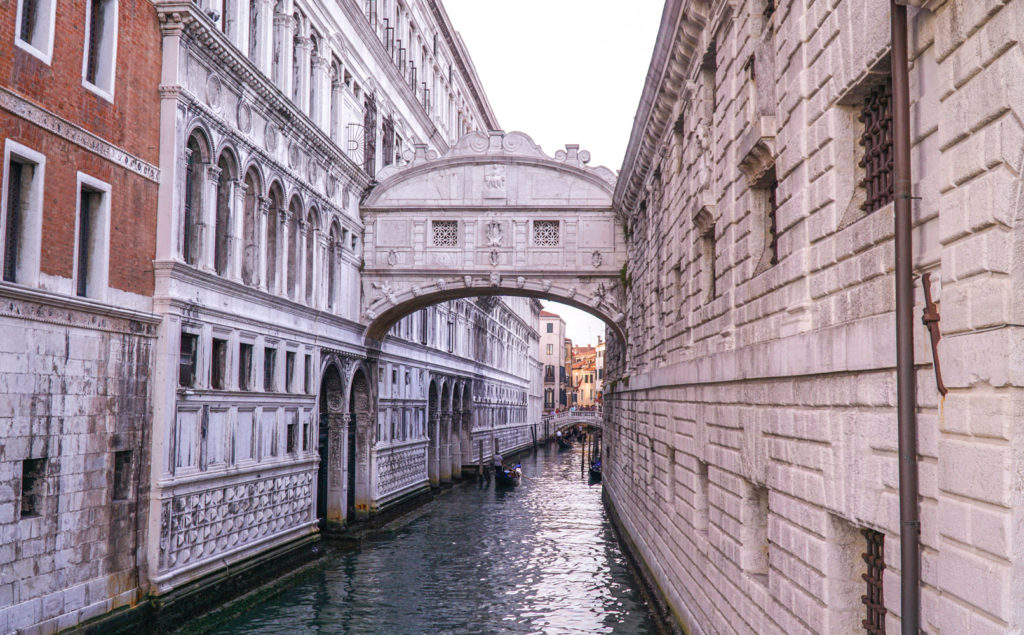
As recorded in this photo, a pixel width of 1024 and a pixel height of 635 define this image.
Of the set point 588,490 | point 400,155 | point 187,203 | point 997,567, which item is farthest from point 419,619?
point 588,490

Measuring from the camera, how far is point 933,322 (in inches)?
192

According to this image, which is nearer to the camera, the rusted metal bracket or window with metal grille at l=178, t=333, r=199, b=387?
the rusted metal bracket

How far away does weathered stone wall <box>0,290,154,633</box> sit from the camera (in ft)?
33.8

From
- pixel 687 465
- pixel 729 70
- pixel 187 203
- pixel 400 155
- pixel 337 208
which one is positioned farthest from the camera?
pixel 400 155

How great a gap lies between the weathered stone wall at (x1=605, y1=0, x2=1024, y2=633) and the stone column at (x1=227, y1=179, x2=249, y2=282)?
7060 millimetres

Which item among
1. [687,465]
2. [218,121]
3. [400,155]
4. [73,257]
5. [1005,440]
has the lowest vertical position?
[687,465]

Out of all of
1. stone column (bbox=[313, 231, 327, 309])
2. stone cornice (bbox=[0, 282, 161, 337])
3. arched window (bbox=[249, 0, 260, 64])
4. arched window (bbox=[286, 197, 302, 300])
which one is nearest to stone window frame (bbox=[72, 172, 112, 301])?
stone cornice (bbox=[0, 282, 161, 337])

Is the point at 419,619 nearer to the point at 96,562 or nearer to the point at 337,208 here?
the point at 96,562

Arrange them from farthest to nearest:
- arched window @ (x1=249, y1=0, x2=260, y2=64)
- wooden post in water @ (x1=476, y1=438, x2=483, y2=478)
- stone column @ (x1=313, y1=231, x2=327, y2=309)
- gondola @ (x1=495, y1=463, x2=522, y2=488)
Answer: wooden post in water @ (x1=476, y1=438, x2=483, y2=478) → gondola @ (x1=495, y1=463, x2=522, y2=488) → stone column @ (x1=313, y1=231, x2=327, y2=309) → arched window @ (x1=249, y1=0, x2=260, y2=64)

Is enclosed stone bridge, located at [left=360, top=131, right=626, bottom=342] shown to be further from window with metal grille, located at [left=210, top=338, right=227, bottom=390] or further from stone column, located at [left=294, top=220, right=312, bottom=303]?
window with metal grille, located at [left=210, top=338, right=227, bottom=390]

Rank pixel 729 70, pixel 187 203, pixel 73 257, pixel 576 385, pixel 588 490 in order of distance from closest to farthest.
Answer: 1. pixel 729 70
2. pixel 73 257
3. pixel 187 203
4. pixel 588 490
5. pixel 576 385

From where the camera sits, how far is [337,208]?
21625 mm

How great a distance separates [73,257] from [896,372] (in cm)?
939

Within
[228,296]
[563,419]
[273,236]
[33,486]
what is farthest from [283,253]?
[563,419]
